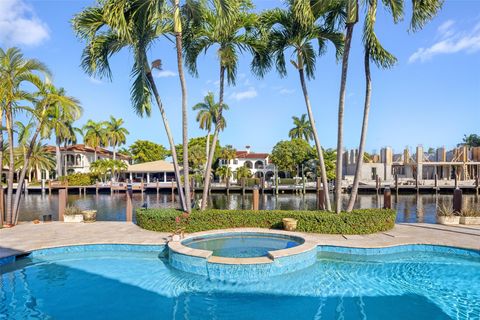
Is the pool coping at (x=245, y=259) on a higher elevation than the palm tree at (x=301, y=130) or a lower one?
lower

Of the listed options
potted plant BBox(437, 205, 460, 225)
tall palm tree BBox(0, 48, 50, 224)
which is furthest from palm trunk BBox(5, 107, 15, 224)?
potted plant BBox(437, 205, 460, 225)

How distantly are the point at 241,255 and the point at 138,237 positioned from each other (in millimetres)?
4308

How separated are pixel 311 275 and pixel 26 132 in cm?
1449

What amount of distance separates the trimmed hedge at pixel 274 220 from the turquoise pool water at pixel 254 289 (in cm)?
180

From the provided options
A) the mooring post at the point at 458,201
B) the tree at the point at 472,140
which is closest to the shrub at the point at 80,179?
the mooring post at the point at 458,201

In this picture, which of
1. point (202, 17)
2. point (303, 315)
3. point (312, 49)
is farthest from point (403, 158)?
point (303, 315)

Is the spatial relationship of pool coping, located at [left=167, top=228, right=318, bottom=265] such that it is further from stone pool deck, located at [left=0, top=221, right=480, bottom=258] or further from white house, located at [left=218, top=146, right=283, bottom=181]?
white house, located at [left=218, top=146, right=283, bottom=181]

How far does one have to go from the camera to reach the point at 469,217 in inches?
552

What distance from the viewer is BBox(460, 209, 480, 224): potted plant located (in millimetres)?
13984

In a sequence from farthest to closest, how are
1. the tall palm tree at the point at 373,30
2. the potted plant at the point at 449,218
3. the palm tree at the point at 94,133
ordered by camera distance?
the palm tree at the point at 94,133 < the potted plant at the point at 449,218 < the tall palm tree at the point at 373,30

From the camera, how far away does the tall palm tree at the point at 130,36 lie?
35.8 feet

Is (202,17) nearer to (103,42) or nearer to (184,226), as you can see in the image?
(103,42)

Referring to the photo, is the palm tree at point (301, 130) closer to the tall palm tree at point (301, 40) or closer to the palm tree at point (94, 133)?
the palm tree at point (94, 133)

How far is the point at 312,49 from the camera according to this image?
Result: 1372cm
